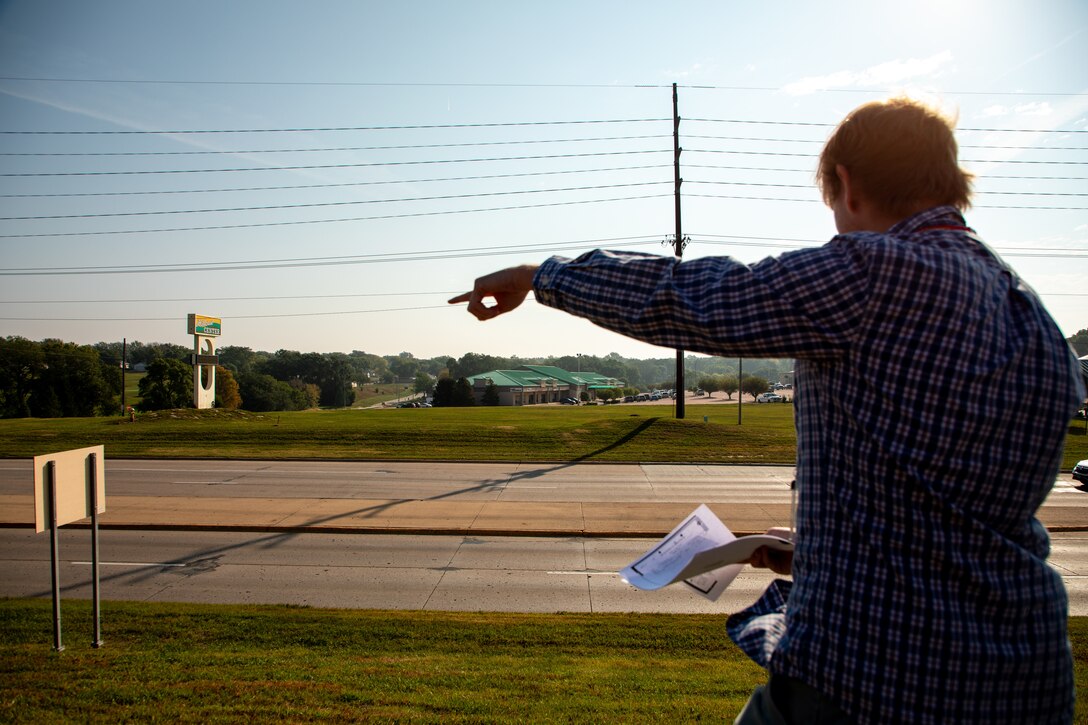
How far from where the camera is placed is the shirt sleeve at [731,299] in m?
1.40

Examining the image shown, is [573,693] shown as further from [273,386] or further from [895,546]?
[273,386]

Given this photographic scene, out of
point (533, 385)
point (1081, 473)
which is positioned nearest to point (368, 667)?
point (1081, 473)

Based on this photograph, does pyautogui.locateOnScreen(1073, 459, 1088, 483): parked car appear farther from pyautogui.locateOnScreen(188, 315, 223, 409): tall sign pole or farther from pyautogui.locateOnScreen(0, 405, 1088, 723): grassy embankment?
pyautogui.locateOnScreen(188, 315, 223, 409): tall sign pole

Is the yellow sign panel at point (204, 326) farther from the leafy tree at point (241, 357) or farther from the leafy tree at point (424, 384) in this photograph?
the leafy tree at point (424, 384)

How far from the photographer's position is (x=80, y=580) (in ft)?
39.1

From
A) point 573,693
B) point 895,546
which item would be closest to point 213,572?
point 573,693

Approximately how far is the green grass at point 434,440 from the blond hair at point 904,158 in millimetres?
26247

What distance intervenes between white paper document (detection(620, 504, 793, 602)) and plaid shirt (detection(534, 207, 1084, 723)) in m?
0.39

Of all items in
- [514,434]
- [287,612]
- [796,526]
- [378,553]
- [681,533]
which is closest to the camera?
[796,526]

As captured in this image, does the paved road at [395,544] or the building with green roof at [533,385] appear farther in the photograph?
the building with green roof at [533,385]

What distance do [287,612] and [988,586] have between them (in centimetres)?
962

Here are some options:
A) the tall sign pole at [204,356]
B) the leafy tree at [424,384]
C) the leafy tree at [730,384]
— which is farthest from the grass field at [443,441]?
the leafy tree at [424,384]

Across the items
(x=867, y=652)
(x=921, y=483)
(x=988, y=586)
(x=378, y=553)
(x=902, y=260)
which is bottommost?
(x=378, y=553)

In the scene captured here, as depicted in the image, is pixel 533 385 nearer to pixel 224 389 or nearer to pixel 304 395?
pixel 304 395
